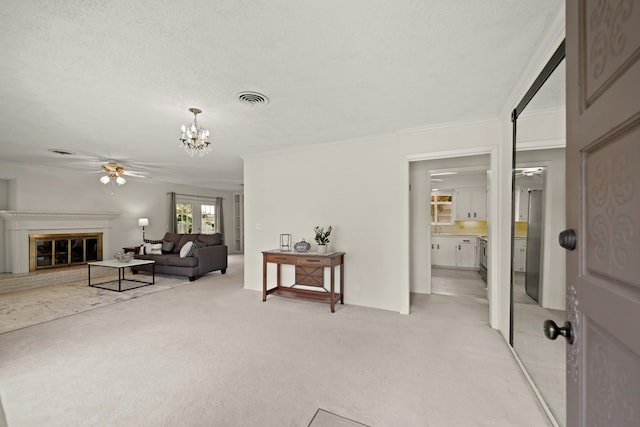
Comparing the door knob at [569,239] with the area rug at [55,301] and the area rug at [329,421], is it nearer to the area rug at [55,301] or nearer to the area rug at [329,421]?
the area rug at [329,421]

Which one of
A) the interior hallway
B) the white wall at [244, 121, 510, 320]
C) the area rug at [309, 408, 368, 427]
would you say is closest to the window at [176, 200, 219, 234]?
the white wall at [244, 121, 510, 320]

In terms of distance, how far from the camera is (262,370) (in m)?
2.30

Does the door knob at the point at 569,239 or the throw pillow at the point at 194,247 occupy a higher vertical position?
the door knob at the point at 569,239

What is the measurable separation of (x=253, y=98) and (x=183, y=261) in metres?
4.31

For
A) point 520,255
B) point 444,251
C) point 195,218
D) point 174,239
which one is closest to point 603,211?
point 520,255

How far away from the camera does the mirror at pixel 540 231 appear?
1.90m

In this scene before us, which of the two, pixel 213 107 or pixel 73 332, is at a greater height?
pixel 213 107

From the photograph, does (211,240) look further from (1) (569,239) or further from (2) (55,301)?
(1) (569,239)

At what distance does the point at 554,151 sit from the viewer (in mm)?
2139

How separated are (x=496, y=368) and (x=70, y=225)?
8.23 m

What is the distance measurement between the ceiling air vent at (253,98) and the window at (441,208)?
596 cm

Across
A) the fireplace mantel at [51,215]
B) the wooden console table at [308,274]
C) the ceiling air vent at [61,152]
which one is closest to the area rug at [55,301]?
the fireplace mantel at [51,215]

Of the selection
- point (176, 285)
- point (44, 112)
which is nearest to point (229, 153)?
point (44, 112)

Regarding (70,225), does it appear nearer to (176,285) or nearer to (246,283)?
(176,285)
